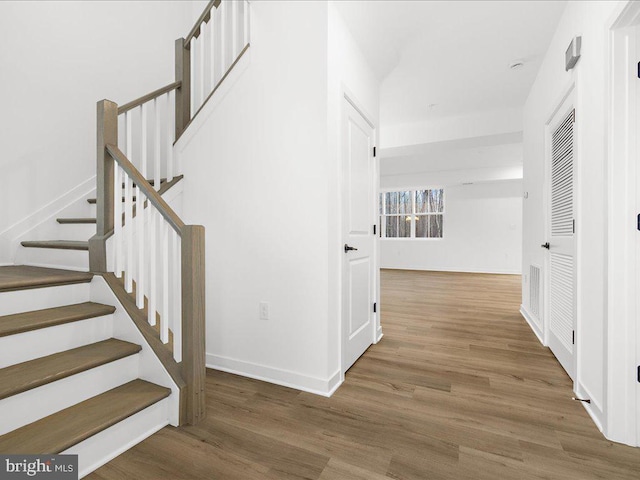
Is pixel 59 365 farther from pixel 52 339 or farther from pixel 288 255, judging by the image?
pixel 288 255

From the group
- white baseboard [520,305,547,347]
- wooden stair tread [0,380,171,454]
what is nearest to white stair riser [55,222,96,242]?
wooden stair tread [0,380,171,454]

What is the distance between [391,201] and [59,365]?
348 inches

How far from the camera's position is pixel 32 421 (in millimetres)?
1341

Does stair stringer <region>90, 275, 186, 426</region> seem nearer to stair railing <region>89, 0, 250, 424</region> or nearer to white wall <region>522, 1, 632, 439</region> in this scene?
stair railing <region>89, 0, 250, 424</region>

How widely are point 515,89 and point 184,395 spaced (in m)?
4.48

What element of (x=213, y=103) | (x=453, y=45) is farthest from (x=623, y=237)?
(x=213, y=103)

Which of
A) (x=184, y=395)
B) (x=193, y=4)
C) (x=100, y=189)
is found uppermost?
(x=193, y=4)

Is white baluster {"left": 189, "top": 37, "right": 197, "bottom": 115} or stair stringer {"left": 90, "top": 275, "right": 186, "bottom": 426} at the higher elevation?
white baluster {"left": 189, "top": 37, "right": 197, "bottom": 115}

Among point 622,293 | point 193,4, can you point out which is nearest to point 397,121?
point 193,4

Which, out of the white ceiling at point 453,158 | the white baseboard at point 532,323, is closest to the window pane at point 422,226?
the white ceiling at point 453,158

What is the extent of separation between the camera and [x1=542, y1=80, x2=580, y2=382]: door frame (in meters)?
2.00

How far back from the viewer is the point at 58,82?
9.04 feet

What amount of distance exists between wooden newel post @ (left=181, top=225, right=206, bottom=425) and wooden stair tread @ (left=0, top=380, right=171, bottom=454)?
0.45 ft

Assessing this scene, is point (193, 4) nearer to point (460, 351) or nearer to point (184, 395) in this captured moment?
point (184, 395)
